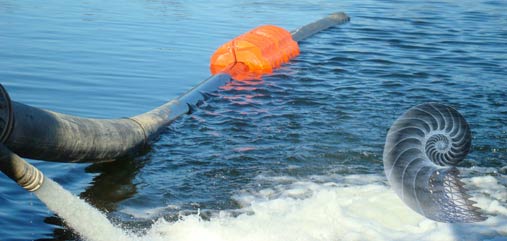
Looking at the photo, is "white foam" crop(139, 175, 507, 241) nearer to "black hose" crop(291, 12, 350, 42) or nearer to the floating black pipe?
the floating black pipe

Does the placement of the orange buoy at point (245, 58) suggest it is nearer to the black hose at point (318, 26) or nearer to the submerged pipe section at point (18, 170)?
the black hose at point (318, 26)

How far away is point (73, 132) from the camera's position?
21.1ft

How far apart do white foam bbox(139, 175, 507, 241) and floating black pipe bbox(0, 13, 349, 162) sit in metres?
1.00

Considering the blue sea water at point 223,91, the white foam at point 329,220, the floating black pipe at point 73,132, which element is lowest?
the white foam at point 329,220

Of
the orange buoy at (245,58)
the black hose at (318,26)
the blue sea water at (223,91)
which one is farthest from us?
the black hose at (318,26)

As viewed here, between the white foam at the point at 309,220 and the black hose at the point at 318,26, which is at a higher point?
the black hose at the point at 318,26

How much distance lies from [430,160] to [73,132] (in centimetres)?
277

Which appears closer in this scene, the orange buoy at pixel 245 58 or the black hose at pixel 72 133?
the black hose at pixel 72 133

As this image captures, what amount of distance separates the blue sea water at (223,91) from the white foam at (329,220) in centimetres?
26

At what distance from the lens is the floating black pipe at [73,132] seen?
18.5ft

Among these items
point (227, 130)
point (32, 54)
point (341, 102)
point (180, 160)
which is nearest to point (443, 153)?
point (180, 160)

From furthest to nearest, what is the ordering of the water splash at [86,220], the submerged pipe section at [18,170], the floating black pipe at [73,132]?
the floating black pipe at [73,132] < the water splash at [86,220] < the submerged pipe section at [18,170]

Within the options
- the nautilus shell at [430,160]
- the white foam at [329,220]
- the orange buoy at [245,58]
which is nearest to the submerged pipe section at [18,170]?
the white foam at [329,220]

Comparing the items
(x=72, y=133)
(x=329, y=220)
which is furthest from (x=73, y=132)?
(x=329, y=220)
